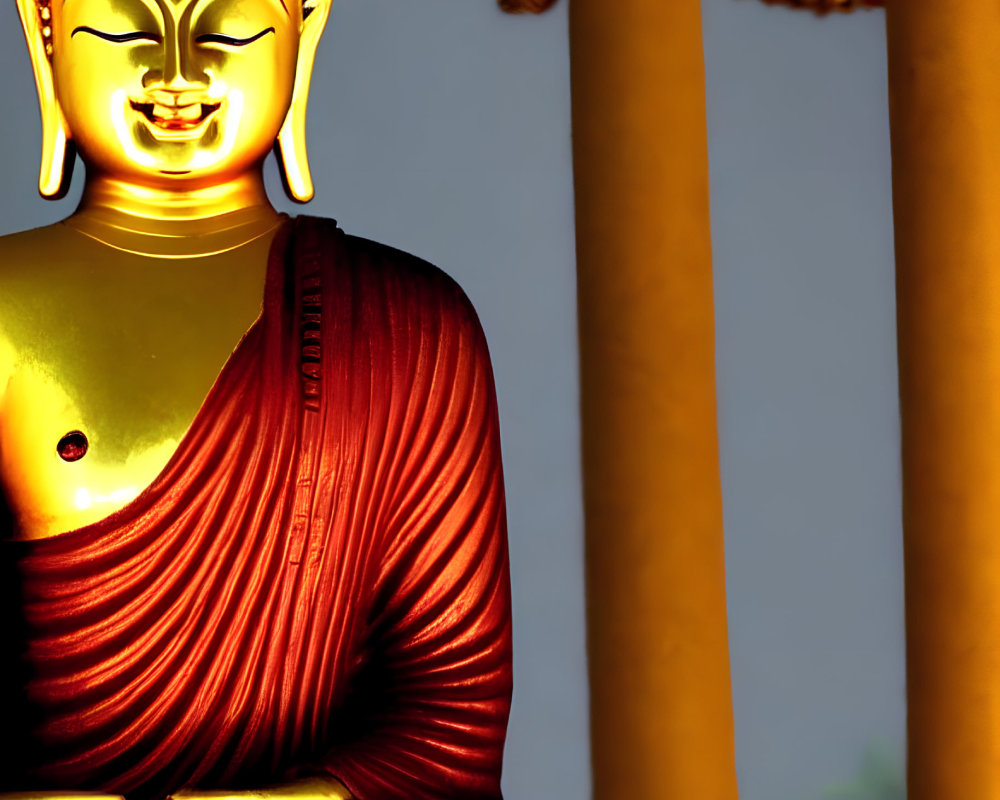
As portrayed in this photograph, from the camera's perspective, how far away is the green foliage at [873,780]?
6.35 m

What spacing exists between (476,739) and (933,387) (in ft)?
6.47

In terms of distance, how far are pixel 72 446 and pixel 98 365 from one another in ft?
0.48

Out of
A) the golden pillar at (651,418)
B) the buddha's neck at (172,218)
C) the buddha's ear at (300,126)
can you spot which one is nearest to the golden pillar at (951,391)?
the golden pillar at (651,418)

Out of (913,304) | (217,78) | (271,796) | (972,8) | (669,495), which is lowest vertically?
(271,796)

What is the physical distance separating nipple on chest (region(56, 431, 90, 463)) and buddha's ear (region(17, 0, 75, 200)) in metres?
0.53

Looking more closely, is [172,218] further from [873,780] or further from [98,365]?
[873,780]

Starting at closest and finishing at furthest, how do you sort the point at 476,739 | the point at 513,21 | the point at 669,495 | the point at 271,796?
the point at 271,796, the point at 476,739, the point at 669,495, the point at 513,21

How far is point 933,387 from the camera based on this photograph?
16.2ft

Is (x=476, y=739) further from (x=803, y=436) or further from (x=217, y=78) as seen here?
(x=803, y=436)

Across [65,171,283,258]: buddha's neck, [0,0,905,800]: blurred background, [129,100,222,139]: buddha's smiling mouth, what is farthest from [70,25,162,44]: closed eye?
[0,0,905,800]: blurred background

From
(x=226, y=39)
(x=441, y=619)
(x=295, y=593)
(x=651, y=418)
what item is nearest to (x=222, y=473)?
(x=295, y=593)

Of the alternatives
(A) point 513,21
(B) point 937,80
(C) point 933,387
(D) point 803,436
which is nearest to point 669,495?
(C) point 933,387

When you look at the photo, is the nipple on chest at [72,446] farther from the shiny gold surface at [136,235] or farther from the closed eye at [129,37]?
the closed eye at [129,37]

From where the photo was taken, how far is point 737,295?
6.38m
